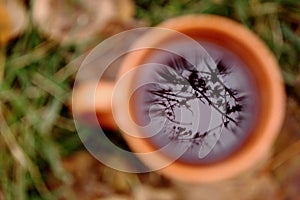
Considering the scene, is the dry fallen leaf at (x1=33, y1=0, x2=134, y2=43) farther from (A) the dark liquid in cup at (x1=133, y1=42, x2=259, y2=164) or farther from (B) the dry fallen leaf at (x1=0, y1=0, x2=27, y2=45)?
(A) the dark liquid in cup at (x1=133, y1=42, x2=259, y2=164)

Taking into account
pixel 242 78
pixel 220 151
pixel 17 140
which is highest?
pixel 242 78

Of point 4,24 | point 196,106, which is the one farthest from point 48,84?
point 196,106

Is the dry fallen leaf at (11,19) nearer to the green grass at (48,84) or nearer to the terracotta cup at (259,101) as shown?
the green grass at (48,84)

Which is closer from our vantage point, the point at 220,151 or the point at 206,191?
the point at 220,151

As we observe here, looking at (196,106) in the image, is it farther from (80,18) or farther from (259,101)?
(80,18)

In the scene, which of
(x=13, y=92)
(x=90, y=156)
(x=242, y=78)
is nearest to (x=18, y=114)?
(x=13, y=92)

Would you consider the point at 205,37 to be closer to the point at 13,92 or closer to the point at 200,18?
the point at 200,18
